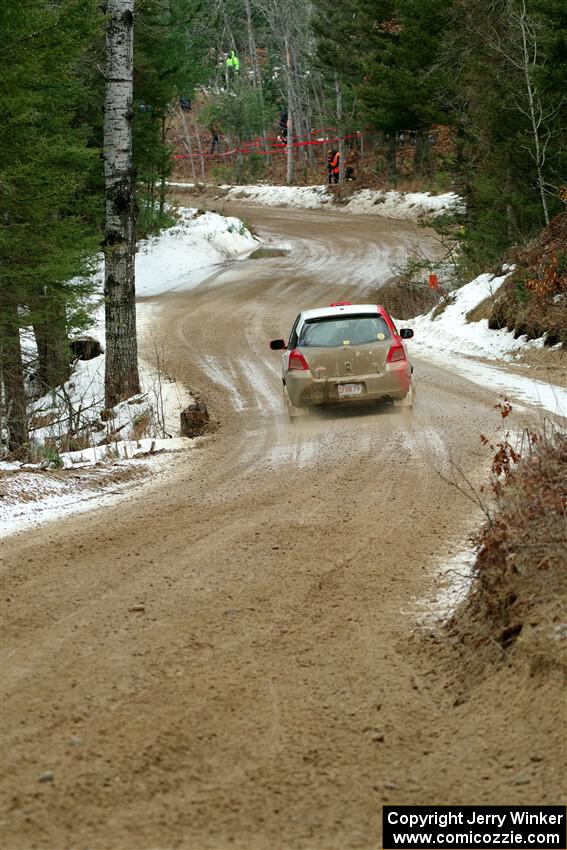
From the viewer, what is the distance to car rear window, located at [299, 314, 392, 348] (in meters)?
14.8

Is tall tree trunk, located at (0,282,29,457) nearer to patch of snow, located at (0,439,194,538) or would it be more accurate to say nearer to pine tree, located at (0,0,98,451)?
pine tree, located at (0,0,98,451)

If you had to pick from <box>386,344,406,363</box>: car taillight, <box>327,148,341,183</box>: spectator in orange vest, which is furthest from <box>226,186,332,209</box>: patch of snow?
<box>386,344,406,363</box>: car taillight

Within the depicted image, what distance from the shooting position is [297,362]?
14.8 metres

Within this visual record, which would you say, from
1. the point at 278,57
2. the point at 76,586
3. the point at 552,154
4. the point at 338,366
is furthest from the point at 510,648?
the point at 278,57

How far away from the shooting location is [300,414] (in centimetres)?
1487

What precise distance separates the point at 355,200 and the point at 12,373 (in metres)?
40.2

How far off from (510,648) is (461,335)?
706 inches

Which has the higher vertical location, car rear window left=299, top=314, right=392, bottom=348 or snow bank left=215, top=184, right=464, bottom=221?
snow bank left=215, top=184, right=464, bottom=221

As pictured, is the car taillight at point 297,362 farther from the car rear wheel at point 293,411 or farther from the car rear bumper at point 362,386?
the car rear wheel at point 293,411

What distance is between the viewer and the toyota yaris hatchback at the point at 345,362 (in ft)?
47.6

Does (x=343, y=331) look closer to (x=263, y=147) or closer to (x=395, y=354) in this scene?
(x=395, y=354)

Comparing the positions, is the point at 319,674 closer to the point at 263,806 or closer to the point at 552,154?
the point at 263,806

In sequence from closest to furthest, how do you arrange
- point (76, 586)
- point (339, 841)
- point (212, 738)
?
1. point (339, 841)
2. point (212, 738)
3. point (76, 586)
